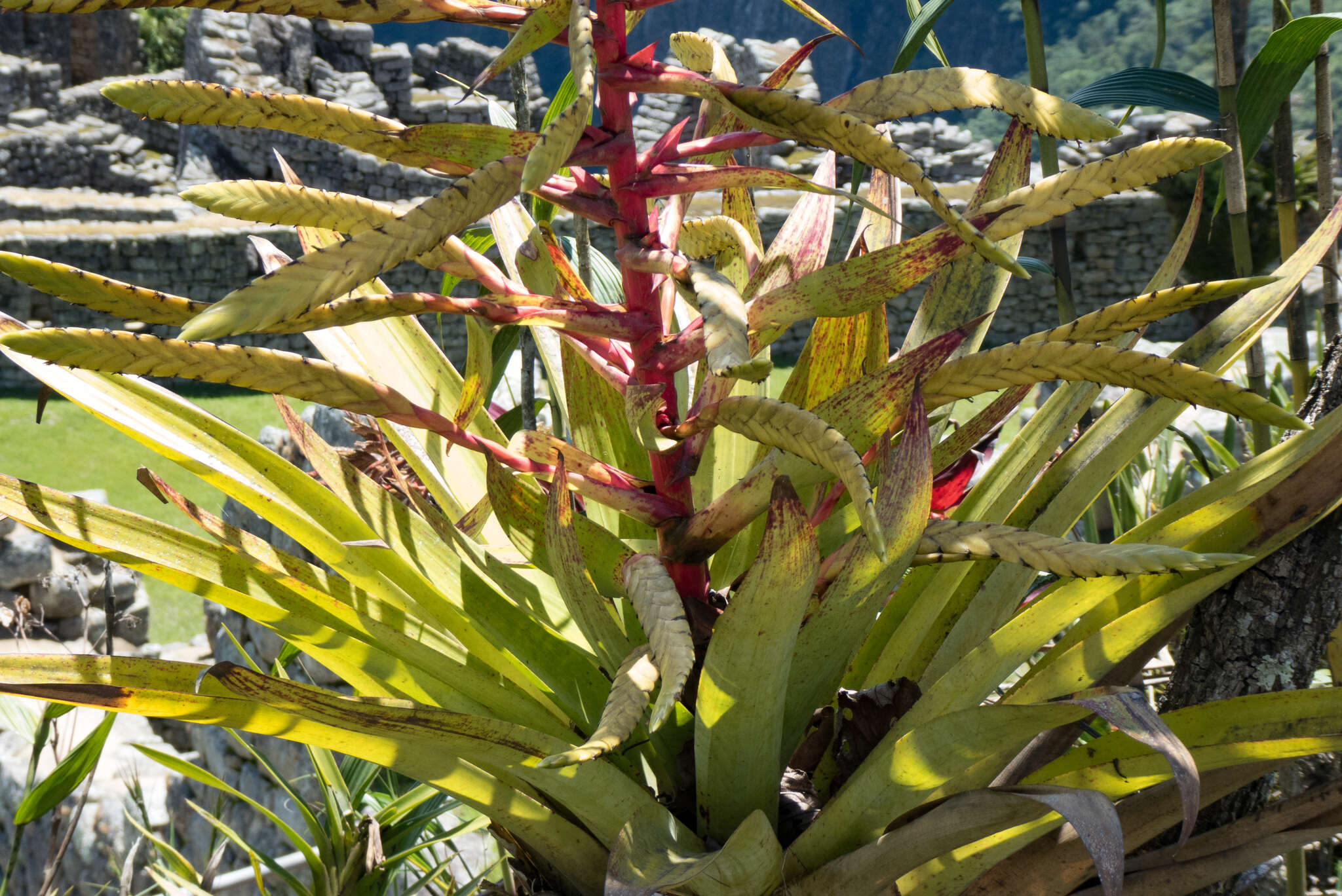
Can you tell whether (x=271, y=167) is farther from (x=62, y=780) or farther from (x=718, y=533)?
(x=718, y=533)

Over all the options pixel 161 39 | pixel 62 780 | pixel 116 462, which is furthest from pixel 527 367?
pixel 161 39

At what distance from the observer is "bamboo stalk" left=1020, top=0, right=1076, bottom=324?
0.71 metres

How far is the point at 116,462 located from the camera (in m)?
4.82

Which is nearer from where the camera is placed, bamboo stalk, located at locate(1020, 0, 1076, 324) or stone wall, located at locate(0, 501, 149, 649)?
bamboo stalk, located at locate(1020, 0, 1076, 324)

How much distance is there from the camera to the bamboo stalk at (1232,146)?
0.64 meters

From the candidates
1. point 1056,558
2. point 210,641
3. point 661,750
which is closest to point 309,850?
point 661,750

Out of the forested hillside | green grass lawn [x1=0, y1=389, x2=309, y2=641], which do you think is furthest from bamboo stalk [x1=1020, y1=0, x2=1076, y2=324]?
the forested hillside

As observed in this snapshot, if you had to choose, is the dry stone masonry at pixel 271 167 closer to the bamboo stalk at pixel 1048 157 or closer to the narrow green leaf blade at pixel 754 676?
the bamboo stalk at pixel 1048 157

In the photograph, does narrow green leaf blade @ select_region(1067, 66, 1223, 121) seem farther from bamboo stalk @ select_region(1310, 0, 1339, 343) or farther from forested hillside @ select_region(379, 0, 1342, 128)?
forested hillside @ select_region(379, 0, 1342, 128)

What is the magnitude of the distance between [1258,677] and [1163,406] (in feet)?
0.56

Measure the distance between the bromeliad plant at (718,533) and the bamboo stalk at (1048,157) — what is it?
12cm

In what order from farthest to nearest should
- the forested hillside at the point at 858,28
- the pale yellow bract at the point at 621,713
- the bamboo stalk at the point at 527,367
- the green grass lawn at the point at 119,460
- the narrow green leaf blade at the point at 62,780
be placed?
1. the forested hillside at the point at 858,28
2. the green grass lawn at the point at 119,460
3. the bamboo stalk at the point at 527,367
4. the narrow green leaf blade at the point at 62,780
5. the pale yellow bract at the point at 621,713

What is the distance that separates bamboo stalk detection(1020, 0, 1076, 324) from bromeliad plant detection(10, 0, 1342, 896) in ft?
0.40

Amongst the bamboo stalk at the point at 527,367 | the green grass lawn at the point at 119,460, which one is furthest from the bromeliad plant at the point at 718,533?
the green grass lawn at the point at 119,460
